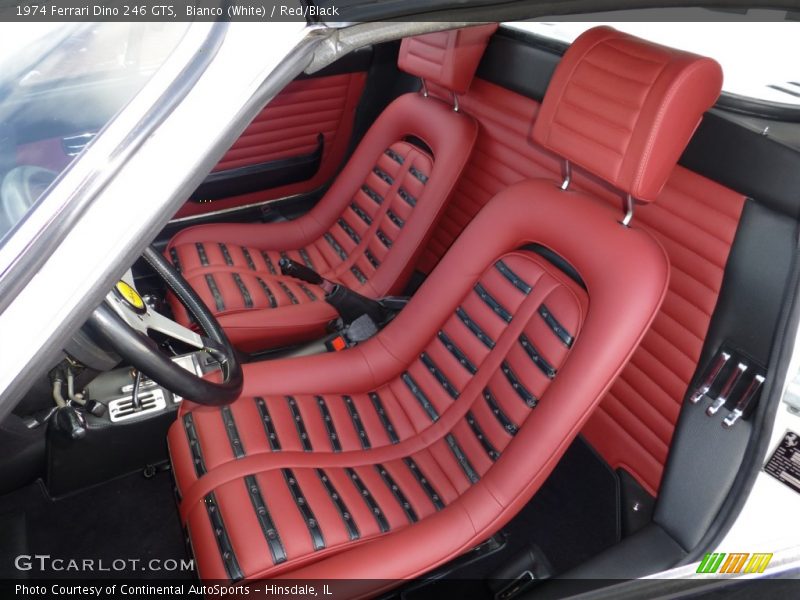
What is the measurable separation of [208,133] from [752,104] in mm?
1205

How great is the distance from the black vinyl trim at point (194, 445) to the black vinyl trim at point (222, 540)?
69mm

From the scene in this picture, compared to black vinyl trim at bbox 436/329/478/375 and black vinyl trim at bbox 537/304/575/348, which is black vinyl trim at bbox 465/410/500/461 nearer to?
black vinyl trim at bbox 436/329/478/375

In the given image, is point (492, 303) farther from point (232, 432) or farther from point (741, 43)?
point (741, 43)

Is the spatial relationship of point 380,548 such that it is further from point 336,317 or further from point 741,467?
point 336,317

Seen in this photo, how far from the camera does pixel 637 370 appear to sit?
1.59m

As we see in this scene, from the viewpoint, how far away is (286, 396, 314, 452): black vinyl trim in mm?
1510

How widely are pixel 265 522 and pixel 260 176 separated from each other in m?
1.71

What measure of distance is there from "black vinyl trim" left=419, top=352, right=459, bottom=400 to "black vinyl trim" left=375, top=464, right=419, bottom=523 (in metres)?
Answer: 0.25

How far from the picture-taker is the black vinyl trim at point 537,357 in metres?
1.38

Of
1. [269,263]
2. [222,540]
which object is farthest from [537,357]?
[269,263]

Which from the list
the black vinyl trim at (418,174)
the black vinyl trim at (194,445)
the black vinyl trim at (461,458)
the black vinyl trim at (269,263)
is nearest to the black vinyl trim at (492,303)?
the black vinyl trim at (461,458)

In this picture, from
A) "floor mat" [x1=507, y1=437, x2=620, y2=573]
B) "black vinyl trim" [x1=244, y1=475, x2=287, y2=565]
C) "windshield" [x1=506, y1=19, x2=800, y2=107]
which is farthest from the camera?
"floor mat" [x1=507, y1=437, x2=620, y2=573]

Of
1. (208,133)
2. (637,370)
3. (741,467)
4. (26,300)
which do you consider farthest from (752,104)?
(26,300)

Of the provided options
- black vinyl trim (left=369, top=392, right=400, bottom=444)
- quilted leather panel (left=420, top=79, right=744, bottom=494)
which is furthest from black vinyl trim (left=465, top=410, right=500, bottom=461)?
quilted leather panel (left=420, top=79, right=744, bottom=494)
